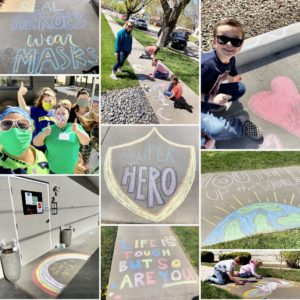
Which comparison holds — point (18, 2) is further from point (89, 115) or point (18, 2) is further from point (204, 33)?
point (204, 33)

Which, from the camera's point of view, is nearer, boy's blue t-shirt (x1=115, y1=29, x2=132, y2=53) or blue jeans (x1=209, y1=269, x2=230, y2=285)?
boy's blue t-shirt (x1=115, y1=29, x2=132, y2=53)

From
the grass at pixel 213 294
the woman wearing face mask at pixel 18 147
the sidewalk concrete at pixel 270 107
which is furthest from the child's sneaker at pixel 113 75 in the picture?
the grass at pixel 213 294

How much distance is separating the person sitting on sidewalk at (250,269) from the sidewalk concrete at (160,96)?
1797mm

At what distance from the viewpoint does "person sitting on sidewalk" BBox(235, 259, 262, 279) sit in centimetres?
504

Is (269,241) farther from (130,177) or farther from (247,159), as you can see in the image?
(130,177)

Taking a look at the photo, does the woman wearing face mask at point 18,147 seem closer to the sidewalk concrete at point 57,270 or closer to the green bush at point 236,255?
the sidewalk concrete at point 57,270

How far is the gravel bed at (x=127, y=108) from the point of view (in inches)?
192

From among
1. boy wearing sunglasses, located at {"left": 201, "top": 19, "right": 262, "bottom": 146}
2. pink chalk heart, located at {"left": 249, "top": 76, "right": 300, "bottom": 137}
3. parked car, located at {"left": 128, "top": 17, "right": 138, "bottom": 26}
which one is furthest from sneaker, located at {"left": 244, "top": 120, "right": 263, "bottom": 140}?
parked car, located at {"left": 128, "top": 17, "right": 138, "bottom": 26}

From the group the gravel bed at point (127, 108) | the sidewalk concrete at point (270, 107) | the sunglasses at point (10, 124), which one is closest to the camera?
the sunglasses at point (10, 124)

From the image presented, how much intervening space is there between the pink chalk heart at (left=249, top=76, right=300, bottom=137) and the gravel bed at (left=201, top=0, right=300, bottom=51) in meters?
0.74

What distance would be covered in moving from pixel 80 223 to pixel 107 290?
85 cm

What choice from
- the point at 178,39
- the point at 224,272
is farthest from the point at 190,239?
the point at 178,39

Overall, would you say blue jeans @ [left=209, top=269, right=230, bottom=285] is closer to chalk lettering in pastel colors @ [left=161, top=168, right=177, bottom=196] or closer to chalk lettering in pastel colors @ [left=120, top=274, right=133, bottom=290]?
chalk lettering in pastel colors @ [left=120, top=274, right=133, bottom=290]

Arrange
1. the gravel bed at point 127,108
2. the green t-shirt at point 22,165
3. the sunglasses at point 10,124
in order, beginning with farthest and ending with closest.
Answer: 1. the gravel bed at point 127,108
2. the green t-shirt at point 22,165
3. the sunglasses at point 10,124
